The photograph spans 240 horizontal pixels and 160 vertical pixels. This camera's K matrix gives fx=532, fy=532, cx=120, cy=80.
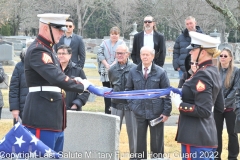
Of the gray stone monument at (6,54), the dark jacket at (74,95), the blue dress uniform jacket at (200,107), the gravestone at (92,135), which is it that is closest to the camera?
the blue dress uniform jacket at (200,107)

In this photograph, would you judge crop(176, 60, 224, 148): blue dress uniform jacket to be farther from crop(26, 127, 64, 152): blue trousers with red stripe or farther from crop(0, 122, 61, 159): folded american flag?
crop(0, 122, 61, 159): folded american flag

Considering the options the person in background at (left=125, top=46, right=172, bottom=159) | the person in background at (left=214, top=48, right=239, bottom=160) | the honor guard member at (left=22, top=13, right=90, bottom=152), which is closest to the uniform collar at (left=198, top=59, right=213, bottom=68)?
the honor guard member at (left=22, top=13, right=90, bottom=152)

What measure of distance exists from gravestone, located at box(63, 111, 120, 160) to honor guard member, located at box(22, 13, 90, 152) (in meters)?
1.38

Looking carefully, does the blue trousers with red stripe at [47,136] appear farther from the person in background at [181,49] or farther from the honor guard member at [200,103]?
the person in background at [181,49]

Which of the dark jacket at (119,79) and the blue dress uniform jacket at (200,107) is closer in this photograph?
the blue dress uniform jacket at (200,107)

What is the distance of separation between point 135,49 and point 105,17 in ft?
159

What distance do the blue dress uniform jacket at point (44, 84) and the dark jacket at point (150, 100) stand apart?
1.90m

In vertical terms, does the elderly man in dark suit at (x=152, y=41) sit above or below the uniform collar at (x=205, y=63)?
below

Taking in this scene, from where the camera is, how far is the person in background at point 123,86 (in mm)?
8195

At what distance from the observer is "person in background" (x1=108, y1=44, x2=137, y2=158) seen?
26.9 ft

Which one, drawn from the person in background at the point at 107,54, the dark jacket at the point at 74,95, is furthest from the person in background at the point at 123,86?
the person in background at the point at 107,54

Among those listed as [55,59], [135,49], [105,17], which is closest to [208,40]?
[55,59]

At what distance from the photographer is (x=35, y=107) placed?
18.7ft

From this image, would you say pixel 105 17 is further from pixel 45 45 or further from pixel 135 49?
pixel 45 45
